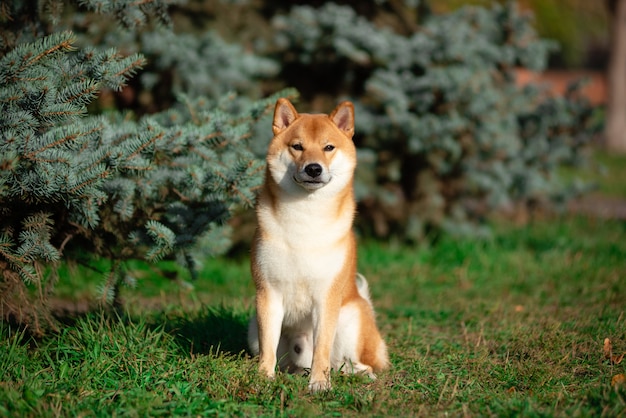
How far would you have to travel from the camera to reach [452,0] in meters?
12.4

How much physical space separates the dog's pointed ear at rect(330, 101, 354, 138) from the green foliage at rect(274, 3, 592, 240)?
112 inches

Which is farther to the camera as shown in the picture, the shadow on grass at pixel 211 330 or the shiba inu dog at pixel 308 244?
the shadow on grass at pixel 211 330

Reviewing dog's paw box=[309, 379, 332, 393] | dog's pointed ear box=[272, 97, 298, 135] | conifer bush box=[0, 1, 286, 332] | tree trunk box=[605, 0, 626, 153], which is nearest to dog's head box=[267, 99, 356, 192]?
dog's pointed ear box=[272, 97, 298, 135]

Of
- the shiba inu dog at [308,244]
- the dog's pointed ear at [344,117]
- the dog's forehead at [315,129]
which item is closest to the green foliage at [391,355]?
the shiba inu dog at [308,244]

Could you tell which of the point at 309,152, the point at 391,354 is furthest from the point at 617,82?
the point at 309,152

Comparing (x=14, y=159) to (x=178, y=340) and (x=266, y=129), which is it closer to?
(x=178, y=340)

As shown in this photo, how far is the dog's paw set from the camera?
3.38 metres

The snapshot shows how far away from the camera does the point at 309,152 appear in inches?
139

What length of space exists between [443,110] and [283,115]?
3.33 meters

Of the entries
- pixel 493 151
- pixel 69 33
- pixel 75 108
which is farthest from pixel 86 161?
pixel 493 151

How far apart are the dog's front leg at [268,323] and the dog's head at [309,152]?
1.95 feet

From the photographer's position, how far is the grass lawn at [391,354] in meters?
3.14

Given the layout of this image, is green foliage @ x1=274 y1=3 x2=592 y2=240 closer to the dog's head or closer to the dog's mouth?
the dog's head

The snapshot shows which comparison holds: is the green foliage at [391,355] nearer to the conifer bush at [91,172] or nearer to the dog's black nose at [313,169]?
the conifer bush at [91,172]
